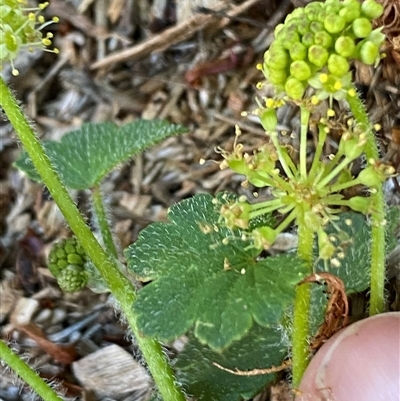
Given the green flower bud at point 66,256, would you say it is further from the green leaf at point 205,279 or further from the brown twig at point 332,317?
the brown twig at point 332,317

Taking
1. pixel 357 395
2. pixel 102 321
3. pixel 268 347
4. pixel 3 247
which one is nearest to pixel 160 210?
pixel 102 321

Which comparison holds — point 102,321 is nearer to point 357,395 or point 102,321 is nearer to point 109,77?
point 109,77

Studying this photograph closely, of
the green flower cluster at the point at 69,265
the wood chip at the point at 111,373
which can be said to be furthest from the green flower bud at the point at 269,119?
the wood chip at the point at 111,373

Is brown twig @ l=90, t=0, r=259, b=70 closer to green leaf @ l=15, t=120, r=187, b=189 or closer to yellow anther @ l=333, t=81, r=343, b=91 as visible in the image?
green leaf @ l=15, t=120, r=187, b=189

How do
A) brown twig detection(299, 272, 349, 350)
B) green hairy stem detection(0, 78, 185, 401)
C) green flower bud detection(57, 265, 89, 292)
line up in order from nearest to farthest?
brown twig detection(299, 272, 349, 350)
green hairy stem detection(0, 78, 185, 401)
green flower bud detection(57, 265, 89, 292)

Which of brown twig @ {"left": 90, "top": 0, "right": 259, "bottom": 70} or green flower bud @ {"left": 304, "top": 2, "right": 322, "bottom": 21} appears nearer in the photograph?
green flower bud @ {"left": 304, "top": 2, "right": 322, "bottom": 21}

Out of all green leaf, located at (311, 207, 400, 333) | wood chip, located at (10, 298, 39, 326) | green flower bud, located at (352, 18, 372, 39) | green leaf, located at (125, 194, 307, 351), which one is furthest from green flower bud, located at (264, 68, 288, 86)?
wood chip, located at (10, 298, 39, 326)

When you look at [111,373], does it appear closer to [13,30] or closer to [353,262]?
[353,262]
